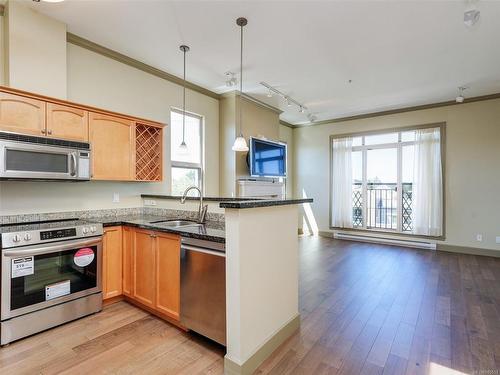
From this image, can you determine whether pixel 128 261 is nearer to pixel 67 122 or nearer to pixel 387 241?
pixel 67 122

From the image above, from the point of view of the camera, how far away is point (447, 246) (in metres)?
5.19

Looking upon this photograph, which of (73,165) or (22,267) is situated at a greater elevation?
(73,165)

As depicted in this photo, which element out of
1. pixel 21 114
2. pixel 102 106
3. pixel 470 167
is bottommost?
pixel 470 167

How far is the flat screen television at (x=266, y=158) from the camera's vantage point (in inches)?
194

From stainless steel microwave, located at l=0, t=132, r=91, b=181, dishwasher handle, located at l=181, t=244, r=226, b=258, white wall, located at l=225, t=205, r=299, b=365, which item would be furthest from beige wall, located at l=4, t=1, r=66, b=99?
white wall, located at l=225, t=205, r=299, b=365

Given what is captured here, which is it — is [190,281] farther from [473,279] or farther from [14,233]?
[473,279]

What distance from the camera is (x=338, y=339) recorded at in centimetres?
220

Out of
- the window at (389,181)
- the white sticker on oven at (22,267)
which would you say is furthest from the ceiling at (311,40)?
the white sticker on oven at (22,267)

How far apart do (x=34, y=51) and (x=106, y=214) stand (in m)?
1.86

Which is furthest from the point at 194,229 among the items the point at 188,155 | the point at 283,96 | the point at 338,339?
the point at 283,96

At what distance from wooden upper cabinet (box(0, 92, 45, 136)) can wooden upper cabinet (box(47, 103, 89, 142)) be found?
0.06 meters

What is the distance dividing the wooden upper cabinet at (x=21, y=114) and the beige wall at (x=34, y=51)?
0.31 meters

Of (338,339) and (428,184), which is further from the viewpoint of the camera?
(428,184)

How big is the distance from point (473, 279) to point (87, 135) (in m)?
5.26
